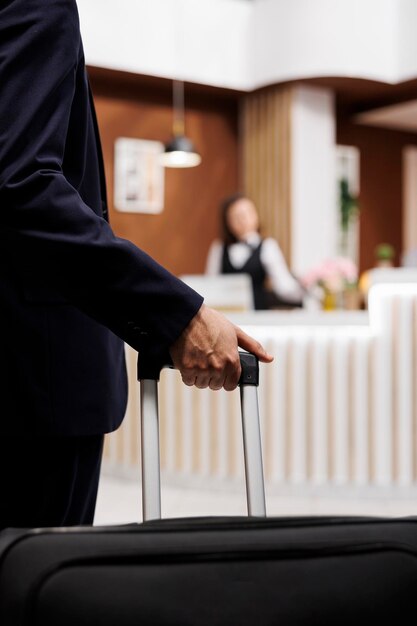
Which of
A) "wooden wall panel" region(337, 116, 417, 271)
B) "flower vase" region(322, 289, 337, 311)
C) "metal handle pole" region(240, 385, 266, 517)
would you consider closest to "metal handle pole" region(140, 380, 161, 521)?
"metal handle pole" region(240, 385, 266, 517)

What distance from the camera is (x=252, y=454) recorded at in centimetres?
93

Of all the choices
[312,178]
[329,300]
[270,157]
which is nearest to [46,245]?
[329,300]

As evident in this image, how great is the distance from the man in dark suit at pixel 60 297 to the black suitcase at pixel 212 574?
286mm

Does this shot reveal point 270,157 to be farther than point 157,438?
Yes

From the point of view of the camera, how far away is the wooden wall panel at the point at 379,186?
347 inches

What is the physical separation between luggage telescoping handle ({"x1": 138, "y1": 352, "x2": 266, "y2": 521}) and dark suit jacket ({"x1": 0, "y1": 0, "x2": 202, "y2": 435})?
57 mm

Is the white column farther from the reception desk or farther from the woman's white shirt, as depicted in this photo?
the reception desk

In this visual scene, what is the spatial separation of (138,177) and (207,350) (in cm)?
665

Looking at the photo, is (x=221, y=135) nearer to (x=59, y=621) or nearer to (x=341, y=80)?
(x=341, y=80)

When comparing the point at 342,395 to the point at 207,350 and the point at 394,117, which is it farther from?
the point at 394,117

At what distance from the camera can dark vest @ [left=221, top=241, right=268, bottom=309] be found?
17.4 ft

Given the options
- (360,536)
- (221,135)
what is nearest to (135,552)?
(360,536)

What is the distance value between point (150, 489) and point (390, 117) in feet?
26.7

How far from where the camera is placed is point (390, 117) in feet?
27.8
